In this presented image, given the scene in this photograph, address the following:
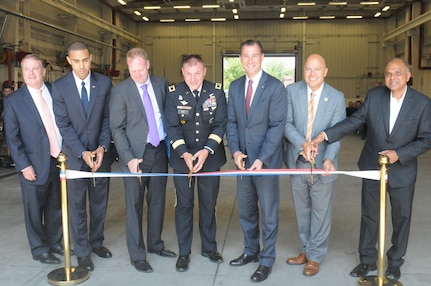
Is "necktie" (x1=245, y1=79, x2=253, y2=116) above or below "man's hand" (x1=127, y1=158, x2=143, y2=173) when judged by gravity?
above

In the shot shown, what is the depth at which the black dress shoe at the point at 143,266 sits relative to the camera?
3.49 meters

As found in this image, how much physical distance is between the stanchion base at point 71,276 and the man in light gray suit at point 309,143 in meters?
1.75

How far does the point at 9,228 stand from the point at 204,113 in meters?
2.81

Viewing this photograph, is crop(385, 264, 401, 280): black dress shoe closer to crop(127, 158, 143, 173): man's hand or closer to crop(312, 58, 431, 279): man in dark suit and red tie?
crop(312, 58, 431, 279): man in dark suit and red tie

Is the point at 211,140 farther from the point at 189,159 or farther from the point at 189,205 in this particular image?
the point at 189,205

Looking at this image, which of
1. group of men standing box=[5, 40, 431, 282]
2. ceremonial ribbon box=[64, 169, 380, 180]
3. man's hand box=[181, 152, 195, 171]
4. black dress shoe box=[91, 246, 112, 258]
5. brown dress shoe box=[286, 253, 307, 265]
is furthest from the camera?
black dress shoe box=[91, 246, 112, 258]

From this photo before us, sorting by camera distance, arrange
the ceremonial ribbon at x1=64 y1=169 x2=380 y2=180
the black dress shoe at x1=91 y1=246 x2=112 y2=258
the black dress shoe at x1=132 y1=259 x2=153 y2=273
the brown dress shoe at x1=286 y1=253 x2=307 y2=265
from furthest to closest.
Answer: the black dress shoe at x1=91 y1=246 x2=112 y2=258, the brown dress shoe at x1=286 y1=253 x2=307 y2=265, the black dress shoe at x1=132 y1=259 x2=153 y2=273, the ceremonial ribbon at x1=64 y1=169 x2=380 y2=180

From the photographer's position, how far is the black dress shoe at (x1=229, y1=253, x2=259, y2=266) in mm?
3592

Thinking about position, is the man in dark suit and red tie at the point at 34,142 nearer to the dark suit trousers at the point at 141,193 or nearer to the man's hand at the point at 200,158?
the dark suit trousers at the point at 141,193

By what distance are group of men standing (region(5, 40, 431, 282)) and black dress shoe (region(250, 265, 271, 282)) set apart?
13mm

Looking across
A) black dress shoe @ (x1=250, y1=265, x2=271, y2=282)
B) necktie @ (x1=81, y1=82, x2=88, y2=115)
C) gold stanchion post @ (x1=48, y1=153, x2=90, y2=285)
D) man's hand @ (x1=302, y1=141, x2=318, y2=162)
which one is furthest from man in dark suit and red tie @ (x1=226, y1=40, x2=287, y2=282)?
gold stanchion post @ (x1=48, y1=153, x2=90, y2=285)

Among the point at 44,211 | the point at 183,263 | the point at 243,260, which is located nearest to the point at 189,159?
the point at 183,263

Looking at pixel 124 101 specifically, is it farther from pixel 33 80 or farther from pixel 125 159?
pixel 33 80

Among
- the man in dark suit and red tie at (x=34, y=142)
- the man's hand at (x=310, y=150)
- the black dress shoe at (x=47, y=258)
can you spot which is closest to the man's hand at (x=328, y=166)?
the man's hand at (x=310, y=150)
